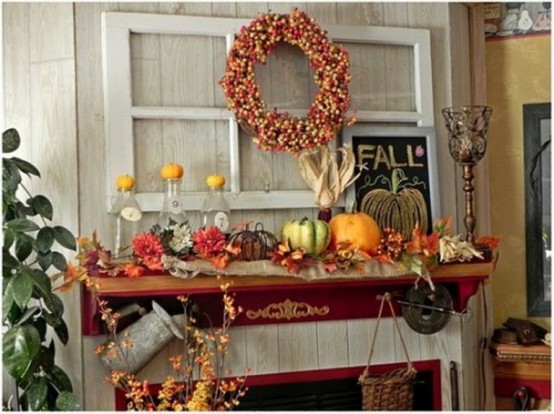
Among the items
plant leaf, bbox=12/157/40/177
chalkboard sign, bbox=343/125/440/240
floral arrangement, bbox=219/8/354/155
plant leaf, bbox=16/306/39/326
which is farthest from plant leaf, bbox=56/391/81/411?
chalkboard sign, bbox=343/125/440/240

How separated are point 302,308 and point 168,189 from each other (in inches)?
25.8

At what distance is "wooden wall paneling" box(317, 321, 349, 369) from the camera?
3.53 m

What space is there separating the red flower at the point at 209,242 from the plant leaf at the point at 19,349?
0.58 meters

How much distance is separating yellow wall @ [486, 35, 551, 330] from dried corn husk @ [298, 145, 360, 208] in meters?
0.98

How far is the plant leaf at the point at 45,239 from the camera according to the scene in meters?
3.08

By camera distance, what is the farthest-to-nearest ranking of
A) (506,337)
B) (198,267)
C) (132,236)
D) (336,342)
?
(506,337)
(336,342)
(132,236)
(198,267)

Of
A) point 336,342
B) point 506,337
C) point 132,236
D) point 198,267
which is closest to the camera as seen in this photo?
point 198,267

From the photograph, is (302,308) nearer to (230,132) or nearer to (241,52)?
(230,132)

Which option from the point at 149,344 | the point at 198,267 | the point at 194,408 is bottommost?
the point at 194,408

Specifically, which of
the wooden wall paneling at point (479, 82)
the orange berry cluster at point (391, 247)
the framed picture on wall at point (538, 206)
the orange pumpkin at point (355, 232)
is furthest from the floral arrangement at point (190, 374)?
the framed picture on wall at point (538, 206)

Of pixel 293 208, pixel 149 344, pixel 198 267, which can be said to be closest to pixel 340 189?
pixel 293 208

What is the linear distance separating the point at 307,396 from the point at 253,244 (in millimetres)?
671

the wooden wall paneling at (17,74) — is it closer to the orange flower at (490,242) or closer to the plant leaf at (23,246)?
the plant leaf at (23,246)

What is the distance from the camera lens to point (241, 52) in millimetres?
3371
